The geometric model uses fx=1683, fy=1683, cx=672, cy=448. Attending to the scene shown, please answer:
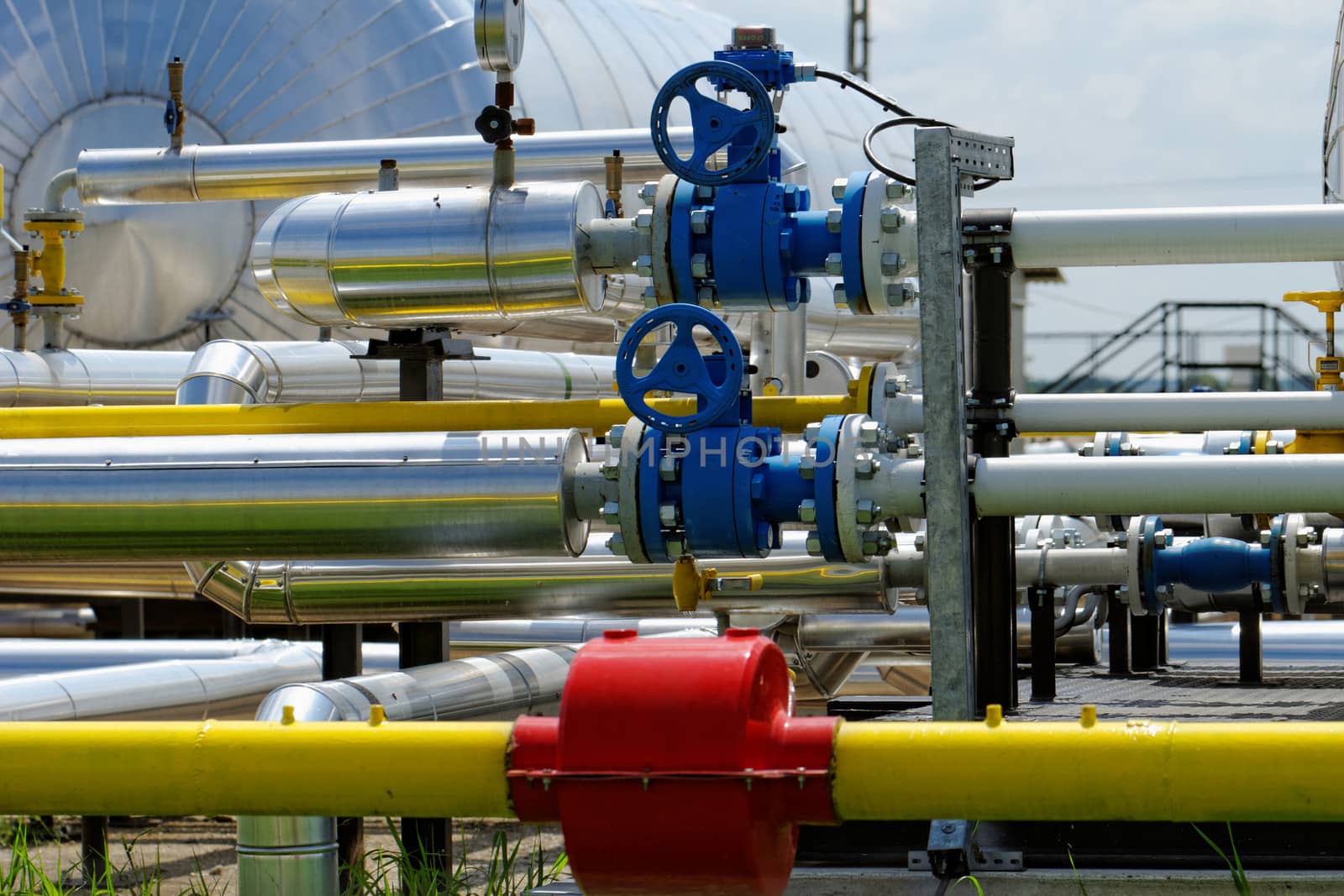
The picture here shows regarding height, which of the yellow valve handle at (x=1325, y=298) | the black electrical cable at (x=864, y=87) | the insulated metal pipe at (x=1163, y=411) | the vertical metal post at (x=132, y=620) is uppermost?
the black electrical cable at (x=864, y=87)

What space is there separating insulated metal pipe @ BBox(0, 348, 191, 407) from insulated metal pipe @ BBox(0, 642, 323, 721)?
50.2 inches

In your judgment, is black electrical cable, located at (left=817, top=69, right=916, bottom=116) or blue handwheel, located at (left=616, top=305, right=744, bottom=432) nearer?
blue handwheel, located at (left=616, top=305, right=744, bottom=432)

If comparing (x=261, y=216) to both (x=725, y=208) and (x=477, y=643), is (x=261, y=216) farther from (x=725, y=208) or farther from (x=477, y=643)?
(x=725, y=208)

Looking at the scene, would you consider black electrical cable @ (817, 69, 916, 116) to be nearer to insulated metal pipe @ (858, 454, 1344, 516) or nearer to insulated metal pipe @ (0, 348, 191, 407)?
insulated metal pipe @ (858, 454, 1344, 516)

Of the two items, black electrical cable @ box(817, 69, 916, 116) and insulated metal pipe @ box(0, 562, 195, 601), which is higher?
black electrical cable @ box(817, 69, 916, 116)

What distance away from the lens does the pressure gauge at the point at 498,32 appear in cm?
350

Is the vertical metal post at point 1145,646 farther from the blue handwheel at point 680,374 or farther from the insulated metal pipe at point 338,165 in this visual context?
the blue handwheel at point 680,374

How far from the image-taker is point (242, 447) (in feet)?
10.5

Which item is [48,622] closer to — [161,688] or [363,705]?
[161,688]

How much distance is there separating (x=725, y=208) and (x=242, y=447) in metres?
1.02

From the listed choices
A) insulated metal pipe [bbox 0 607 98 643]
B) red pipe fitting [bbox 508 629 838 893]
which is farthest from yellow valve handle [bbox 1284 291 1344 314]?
insulated metal pipe [bbox 0 607 98 643]

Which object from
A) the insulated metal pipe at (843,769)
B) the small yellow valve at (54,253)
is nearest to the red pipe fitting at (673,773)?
the insulated metal pipe at (843,769)

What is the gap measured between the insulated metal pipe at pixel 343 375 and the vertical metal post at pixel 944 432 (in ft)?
5.41

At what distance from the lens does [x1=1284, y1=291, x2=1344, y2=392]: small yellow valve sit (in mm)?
5039
